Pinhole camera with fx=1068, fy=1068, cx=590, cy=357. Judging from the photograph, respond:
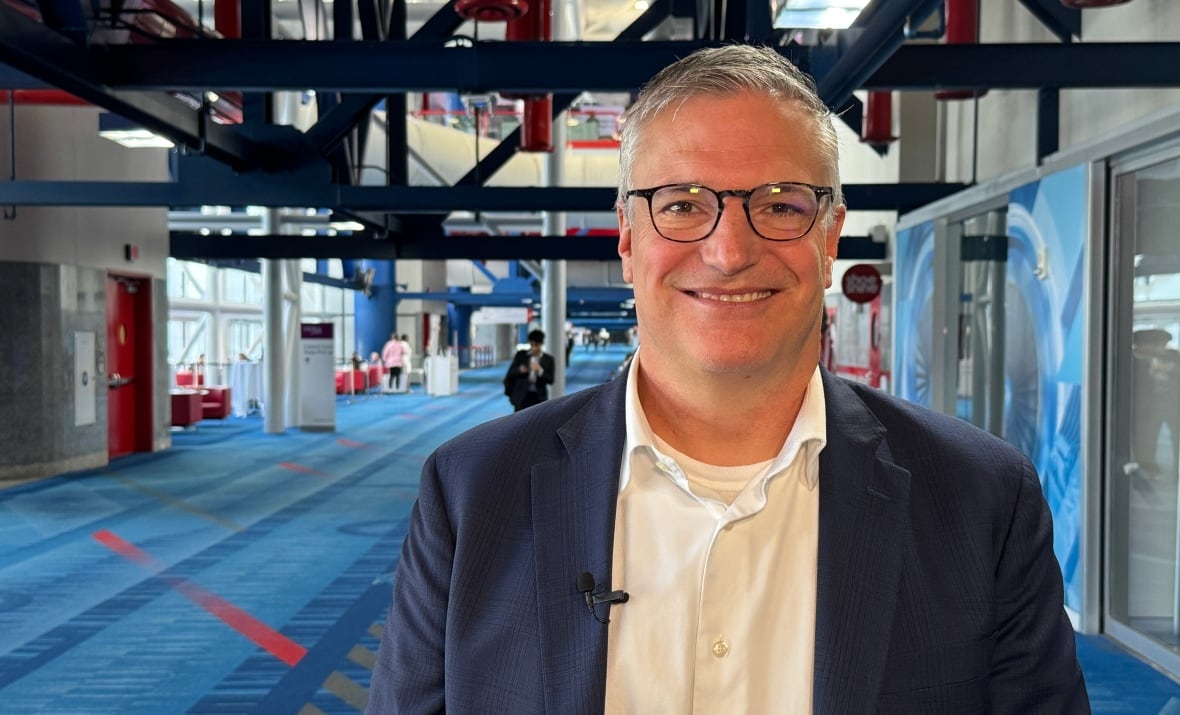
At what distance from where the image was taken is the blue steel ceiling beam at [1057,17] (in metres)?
7.29

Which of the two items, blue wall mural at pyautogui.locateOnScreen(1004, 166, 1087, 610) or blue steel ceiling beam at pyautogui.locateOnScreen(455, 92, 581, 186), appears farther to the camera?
blue steel ceiling beam at pyautogui.locateOnScreen(455, 92, 581, 186)

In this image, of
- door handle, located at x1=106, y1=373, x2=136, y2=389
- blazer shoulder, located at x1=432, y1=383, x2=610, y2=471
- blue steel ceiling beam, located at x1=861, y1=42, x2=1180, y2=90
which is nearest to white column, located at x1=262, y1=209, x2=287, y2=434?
door handle, located at x1=106, y1=373, x2=136, y2=389

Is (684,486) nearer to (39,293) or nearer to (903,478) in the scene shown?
(903,478)

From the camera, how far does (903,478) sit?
1.39m

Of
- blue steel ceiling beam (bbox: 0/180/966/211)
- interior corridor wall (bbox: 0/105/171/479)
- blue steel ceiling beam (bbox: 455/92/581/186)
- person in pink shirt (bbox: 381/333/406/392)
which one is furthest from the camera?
person in pink shirt (bbox: 381/333/406/392)

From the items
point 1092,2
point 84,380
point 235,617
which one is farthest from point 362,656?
point 84,380

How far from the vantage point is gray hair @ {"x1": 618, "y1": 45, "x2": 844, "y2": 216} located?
1334 mm

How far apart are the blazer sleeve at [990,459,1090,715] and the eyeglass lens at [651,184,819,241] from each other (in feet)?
1.53

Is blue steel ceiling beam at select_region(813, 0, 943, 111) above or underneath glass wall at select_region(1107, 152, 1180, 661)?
above

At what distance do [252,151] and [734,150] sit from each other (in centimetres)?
888

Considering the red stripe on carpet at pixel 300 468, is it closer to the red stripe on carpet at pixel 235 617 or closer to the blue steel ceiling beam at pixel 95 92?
the blue steel ceiling beam at pixel 95 92

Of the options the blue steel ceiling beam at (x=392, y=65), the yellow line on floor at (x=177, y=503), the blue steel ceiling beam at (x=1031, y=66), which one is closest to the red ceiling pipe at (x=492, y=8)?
the blue steel ceiling beam at (x=392, y=65)

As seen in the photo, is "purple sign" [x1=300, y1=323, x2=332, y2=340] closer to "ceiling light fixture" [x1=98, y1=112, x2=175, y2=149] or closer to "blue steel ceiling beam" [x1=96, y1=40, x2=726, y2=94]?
"ceiling light fixture" [x1=98, y1=112, x2=175, y2=149]

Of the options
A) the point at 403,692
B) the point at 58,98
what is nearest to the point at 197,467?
the point at 58,98
